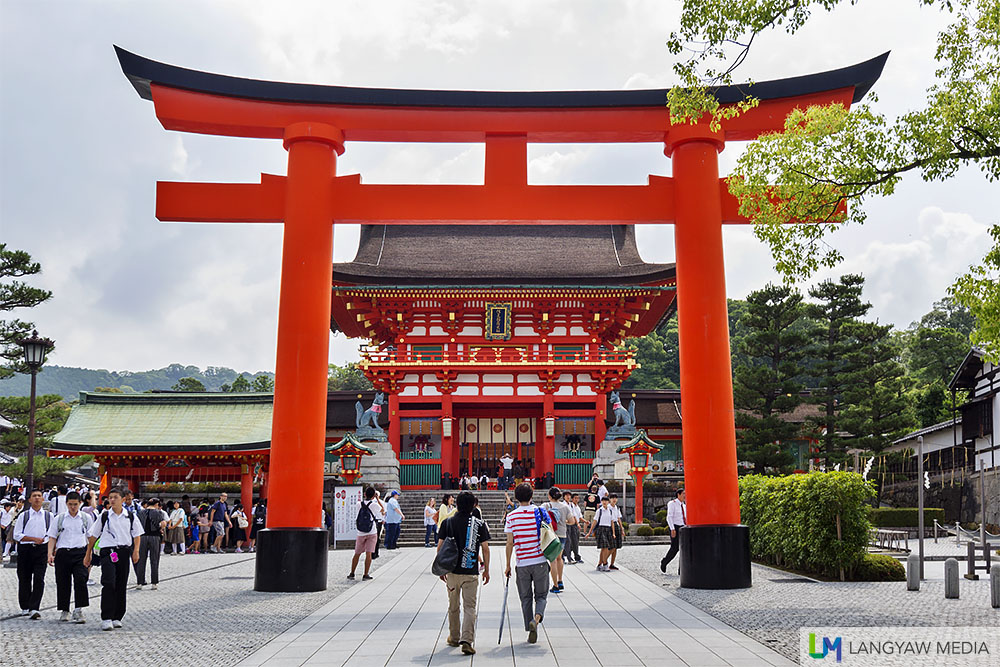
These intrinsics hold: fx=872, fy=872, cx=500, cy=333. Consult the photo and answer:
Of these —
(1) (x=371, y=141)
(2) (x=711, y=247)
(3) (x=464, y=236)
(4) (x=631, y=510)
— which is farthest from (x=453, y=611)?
(3) (x=464, y=236)

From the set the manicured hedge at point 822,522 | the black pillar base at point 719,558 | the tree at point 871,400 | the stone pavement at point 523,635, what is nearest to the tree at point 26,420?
the stone pavement at point 523,635

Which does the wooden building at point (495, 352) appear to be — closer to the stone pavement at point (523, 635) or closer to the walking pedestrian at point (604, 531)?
the walking pedestrian at point (604, 531)

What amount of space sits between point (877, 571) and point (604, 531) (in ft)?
16.0

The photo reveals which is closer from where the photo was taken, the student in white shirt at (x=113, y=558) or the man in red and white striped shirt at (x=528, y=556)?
the man in red and white striped shirt at (x=528, y=556)

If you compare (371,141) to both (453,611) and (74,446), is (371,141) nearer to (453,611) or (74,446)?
(453,611)

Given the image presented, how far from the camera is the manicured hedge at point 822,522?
13875 millimetres

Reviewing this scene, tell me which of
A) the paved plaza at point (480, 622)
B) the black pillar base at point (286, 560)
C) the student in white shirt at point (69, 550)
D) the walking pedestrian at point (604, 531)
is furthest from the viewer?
the walking pedestrian at point (604, 531)

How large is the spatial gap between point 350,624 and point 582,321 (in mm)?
25010

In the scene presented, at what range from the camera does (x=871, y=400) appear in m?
30.7

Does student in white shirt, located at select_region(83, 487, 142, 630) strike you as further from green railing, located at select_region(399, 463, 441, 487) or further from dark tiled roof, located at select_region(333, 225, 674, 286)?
dark tiled roof, located at select_region(333, 225, 674, 286)

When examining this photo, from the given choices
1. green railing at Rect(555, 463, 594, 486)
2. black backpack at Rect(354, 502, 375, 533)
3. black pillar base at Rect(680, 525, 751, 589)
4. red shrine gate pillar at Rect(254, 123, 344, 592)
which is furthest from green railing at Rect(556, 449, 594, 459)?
red shrine gate pillar at Rect(254, 123, 344, 592)

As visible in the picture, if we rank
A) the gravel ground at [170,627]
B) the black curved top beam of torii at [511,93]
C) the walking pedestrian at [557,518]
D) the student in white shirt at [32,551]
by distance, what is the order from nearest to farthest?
the gravel ground at [170,627], the student in white shirt at [32,551], the walking pedestrian at [557,518], the black curved top beam of torii at [511,93]

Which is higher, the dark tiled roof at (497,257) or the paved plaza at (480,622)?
the dark tiled roof at (497,257)

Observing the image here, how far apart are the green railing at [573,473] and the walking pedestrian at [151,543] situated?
1889 cm
